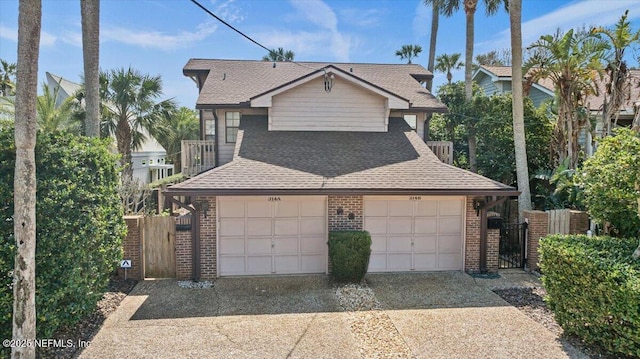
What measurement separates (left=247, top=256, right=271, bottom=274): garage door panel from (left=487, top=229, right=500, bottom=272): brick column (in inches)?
232

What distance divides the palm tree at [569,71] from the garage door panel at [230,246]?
10780 millimetres

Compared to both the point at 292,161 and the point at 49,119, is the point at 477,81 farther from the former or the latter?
the point at 49,119

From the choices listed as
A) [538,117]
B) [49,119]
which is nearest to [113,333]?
[49,119]

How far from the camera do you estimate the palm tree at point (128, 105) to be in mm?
15367

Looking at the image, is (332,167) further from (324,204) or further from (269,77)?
(269,77)

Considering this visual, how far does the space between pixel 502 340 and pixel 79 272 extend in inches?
275

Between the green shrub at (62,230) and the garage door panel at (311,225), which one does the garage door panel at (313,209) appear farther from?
the green shrub at (62,230)

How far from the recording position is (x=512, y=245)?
A: 1073cm

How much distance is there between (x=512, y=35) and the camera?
36.0 feet

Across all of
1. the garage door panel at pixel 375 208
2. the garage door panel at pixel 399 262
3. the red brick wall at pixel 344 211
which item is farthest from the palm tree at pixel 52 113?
the garage door panel at pixel 399 262

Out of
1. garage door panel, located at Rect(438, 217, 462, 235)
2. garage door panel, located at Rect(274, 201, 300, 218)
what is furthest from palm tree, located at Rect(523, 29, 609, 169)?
garage door panel, located at Rect(274, 201, 300, 218)

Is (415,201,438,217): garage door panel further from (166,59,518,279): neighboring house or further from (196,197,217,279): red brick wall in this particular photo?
(196,197,217,279): red brick wall

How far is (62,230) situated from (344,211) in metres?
5.93

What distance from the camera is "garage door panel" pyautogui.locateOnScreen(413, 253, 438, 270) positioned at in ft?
31.8
